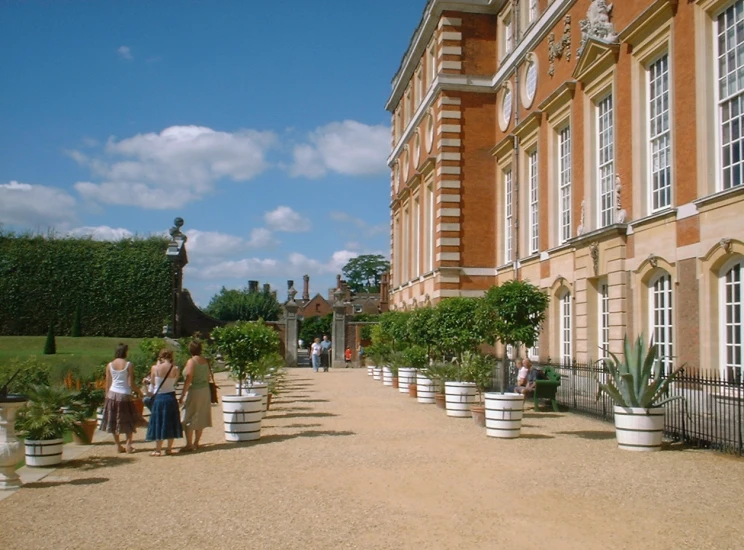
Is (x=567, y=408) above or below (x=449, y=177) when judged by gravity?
below

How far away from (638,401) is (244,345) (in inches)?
304

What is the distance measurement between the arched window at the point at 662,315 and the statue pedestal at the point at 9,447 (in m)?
13.3

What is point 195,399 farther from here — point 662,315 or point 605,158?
point 605,158

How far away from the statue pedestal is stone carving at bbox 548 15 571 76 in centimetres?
1961

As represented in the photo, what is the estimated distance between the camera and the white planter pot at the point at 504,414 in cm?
1341

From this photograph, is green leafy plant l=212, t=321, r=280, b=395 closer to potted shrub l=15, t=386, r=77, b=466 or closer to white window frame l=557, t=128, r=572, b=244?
potted shrub l=15, t=386, r=77, b=466

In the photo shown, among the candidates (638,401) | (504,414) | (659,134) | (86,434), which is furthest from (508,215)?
(86,434)

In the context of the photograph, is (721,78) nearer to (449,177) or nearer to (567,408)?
(567,408)

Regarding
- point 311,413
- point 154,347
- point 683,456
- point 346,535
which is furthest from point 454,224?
point 346,535

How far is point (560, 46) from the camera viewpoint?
24.3 meters

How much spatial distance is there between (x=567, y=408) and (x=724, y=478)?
840 centimetres

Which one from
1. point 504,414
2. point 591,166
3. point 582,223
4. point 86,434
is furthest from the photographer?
point 582,223

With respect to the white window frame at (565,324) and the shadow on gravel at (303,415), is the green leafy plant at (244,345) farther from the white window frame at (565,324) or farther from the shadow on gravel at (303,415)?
the white window frame at (565,324)

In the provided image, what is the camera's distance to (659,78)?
18.5m
